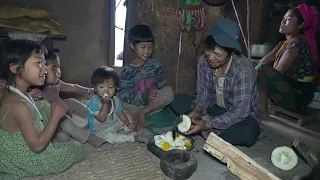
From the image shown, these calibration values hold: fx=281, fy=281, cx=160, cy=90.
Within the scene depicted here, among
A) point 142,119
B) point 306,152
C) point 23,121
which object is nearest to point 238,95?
point 306,152

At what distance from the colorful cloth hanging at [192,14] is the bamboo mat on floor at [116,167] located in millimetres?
1805

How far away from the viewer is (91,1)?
4.16m

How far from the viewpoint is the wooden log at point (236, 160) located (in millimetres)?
2097

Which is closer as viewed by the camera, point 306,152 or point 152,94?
point 306,152

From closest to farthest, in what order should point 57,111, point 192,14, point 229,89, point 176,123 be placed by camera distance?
point 57,111 → point 176,123 → point 229,89 → point 192,14

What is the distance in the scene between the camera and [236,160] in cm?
223

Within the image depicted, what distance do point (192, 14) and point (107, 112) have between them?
1736mm

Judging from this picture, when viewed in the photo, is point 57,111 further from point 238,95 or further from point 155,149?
point 238,95

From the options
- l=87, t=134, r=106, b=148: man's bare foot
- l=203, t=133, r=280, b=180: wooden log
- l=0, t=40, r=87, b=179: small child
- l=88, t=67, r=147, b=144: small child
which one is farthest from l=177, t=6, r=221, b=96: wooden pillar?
l=0, t=40, r=87, b=179: small child

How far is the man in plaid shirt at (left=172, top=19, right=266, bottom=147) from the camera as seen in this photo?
2637 millimetres

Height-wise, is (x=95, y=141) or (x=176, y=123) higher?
(x=176, y=123)

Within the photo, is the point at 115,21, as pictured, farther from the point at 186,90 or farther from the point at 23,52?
the point at 23,52

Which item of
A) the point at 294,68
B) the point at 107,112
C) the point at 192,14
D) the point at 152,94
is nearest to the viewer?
the point at 107,112

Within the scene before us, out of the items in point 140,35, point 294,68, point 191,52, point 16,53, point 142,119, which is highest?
point 140,35
